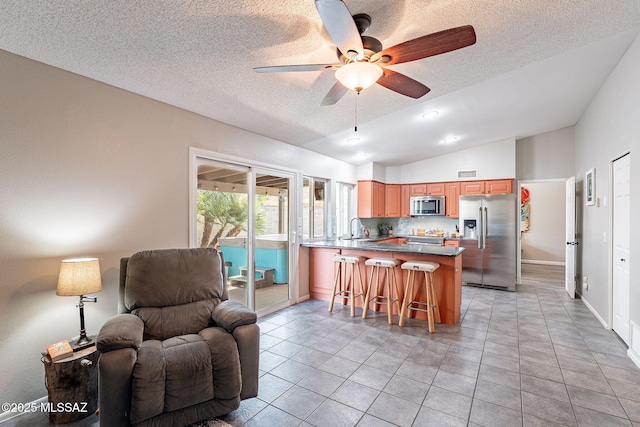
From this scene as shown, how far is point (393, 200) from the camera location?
6969 millimetres

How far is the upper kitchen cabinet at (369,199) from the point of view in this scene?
6348 millimetres

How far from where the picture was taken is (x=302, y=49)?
7.45ft

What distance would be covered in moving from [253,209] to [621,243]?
423cm

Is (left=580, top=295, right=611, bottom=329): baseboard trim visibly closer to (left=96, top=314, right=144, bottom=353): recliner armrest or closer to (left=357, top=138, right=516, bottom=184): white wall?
(left=357, top=138, right=516, bottom=184): white wall

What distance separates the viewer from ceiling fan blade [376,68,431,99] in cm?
207

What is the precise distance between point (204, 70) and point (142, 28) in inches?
22.5

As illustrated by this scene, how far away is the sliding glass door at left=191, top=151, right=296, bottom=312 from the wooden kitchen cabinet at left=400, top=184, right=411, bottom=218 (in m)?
3.43

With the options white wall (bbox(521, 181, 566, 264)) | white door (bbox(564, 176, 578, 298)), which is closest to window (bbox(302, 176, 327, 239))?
white door (bbox(564, 176, 578, 298))

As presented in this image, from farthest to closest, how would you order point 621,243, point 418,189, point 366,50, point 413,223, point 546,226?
point 546,226 < point 413,223 < point 418,189 < point 621,243 < point 366,50

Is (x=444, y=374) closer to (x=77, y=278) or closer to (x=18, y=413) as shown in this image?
(x=77, y=278)

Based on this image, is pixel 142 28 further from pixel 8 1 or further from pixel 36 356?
pixel 36 356

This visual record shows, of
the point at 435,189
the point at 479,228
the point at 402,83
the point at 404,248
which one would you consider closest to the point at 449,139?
the point at 435,189

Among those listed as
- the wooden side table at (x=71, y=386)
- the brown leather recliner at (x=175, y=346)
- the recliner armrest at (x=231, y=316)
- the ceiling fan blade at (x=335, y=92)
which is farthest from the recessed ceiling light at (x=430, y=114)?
the wooden side table at (x=71, y=386)

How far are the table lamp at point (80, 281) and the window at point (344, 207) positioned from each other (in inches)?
171
